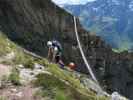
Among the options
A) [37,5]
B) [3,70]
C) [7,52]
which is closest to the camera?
[3,70]

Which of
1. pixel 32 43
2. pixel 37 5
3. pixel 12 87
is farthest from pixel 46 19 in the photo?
pixel 12 87

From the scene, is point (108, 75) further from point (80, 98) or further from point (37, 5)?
point (80, 98)

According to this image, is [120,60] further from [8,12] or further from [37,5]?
[8,12]

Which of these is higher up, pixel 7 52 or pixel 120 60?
pixel 7 52

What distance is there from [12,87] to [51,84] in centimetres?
142

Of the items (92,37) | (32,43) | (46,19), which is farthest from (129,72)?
(32,43)

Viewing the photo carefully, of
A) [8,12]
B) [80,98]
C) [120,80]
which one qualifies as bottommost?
[120,80]

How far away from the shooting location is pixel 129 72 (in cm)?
12625

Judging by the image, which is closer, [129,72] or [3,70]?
[3,70]

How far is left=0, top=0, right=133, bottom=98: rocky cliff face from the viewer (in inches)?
2441

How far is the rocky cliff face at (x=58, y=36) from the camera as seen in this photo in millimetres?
62000

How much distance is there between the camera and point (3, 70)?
1480cm

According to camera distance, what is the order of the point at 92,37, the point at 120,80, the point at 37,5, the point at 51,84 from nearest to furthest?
the point at 51,84
the point at 37,5
the point at 92,37
the point at 120,80

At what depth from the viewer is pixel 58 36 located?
85188mm
